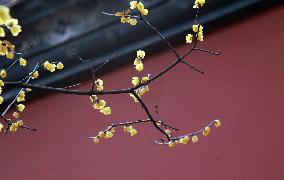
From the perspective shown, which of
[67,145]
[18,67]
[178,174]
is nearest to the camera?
[178,174]

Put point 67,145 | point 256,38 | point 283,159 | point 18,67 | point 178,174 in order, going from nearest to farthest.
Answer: point 283,159, point 178,174, point 256,38, point 67,145, point 18,67

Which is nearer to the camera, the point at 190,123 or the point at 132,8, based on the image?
the point at 132,8

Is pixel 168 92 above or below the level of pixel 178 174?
above

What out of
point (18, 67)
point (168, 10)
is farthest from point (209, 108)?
point (18, 67)

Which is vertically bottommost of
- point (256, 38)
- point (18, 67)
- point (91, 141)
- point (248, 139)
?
point (248, 139)

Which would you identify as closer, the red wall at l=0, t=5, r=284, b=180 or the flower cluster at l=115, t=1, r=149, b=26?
the flower cluster at l=115, t=1, r=149, b=26

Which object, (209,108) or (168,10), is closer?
(209,108)

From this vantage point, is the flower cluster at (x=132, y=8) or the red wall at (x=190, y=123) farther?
the red wall at (x=190, y=123)

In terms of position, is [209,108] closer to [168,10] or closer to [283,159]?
[283,159]
